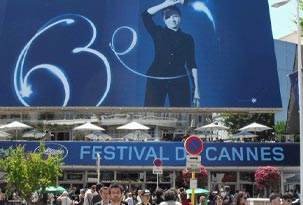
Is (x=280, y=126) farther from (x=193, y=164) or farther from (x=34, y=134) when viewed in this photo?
(x=193, y=164)

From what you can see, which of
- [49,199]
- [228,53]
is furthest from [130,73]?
[49,199]

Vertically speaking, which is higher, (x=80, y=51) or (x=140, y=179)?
(x=80, y=51)

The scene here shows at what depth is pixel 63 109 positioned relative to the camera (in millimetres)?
34344

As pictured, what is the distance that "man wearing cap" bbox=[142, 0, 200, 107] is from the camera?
34250 millimetres

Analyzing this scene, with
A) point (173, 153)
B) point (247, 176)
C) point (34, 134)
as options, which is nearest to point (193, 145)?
point (173, 153)

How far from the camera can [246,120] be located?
5409cm

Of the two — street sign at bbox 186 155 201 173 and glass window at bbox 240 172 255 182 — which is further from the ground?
glass window at bbox 240 172 255 182

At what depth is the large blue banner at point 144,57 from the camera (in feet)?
112

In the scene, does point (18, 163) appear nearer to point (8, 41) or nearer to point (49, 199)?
point (49, 199)

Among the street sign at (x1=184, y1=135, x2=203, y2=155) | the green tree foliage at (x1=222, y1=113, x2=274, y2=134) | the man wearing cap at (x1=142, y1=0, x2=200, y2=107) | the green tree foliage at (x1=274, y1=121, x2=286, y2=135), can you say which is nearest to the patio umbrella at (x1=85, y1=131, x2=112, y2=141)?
Answer: the man wearing cap at (x1=142, y1=0, x2=200, y2=107)

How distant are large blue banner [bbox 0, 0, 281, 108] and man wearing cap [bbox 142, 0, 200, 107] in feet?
0.18

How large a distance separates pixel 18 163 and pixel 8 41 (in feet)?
53.2

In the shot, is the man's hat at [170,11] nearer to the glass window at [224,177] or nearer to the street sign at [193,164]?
the glass window at [224,177]

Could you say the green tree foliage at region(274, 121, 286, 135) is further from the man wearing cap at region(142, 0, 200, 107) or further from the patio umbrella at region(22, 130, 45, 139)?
the patio umbrella at region(22, 130, 45, 139)
